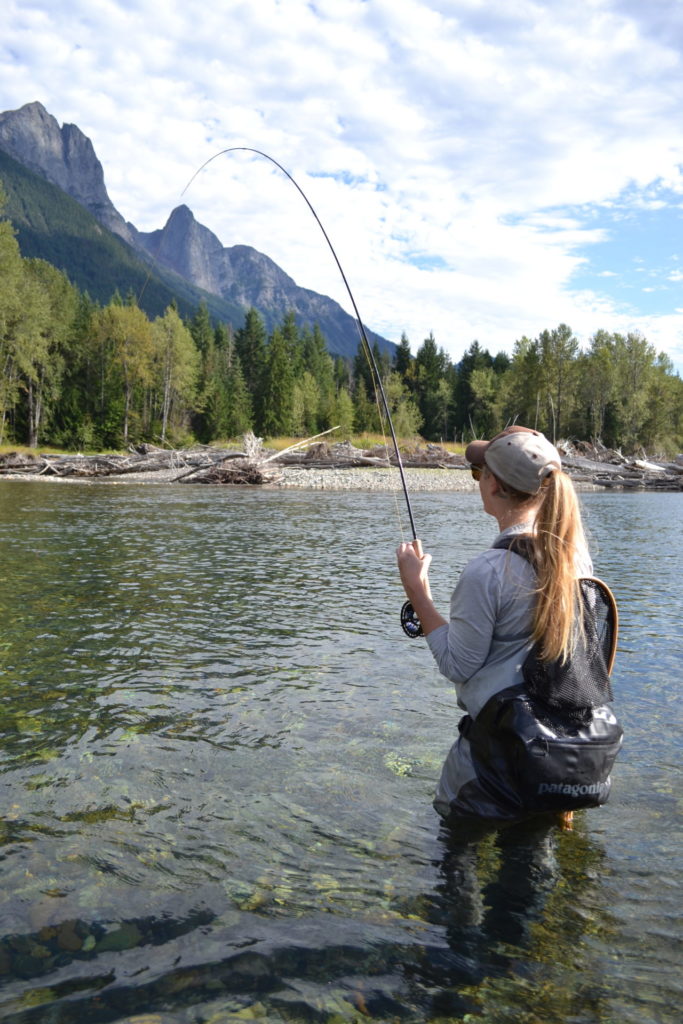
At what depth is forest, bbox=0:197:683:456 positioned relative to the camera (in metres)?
68.8

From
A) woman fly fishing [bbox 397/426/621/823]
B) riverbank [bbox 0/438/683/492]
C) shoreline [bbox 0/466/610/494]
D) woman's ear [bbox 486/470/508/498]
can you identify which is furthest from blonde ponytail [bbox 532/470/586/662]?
riverbank [bbox 0/438/683/492]

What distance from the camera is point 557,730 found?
327 centimetres

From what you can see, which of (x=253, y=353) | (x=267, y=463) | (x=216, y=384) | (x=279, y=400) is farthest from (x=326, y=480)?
(x=253, y=353)

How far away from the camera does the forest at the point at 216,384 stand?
68.8 metres

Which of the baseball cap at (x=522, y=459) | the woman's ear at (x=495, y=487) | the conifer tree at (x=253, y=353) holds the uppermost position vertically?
the conifer tree at (x=253, y=353)

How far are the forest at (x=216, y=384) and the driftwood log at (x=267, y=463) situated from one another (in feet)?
38.8

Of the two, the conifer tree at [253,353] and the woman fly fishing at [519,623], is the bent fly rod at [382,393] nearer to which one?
the woman fly fishing at [519,623]

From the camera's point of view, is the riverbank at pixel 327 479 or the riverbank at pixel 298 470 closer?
the riverbank at pixel 298 470

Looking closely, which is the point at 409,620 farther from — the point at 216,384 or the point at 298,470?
the point at 216,384

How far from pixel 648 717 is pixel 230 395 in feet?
286

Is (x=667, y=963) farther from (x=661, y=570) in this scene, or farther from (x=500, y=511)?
(x=661, y=570)

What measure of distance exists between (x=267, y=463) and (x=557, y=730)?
38.8 metres

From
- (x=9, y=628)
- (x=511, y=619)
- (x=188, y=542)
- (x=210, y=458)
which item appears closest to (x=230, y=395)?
(x=210, y=458)

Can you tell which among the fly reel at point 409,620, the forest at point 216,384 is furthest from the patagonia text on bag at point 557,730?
the forest at point 216,384
